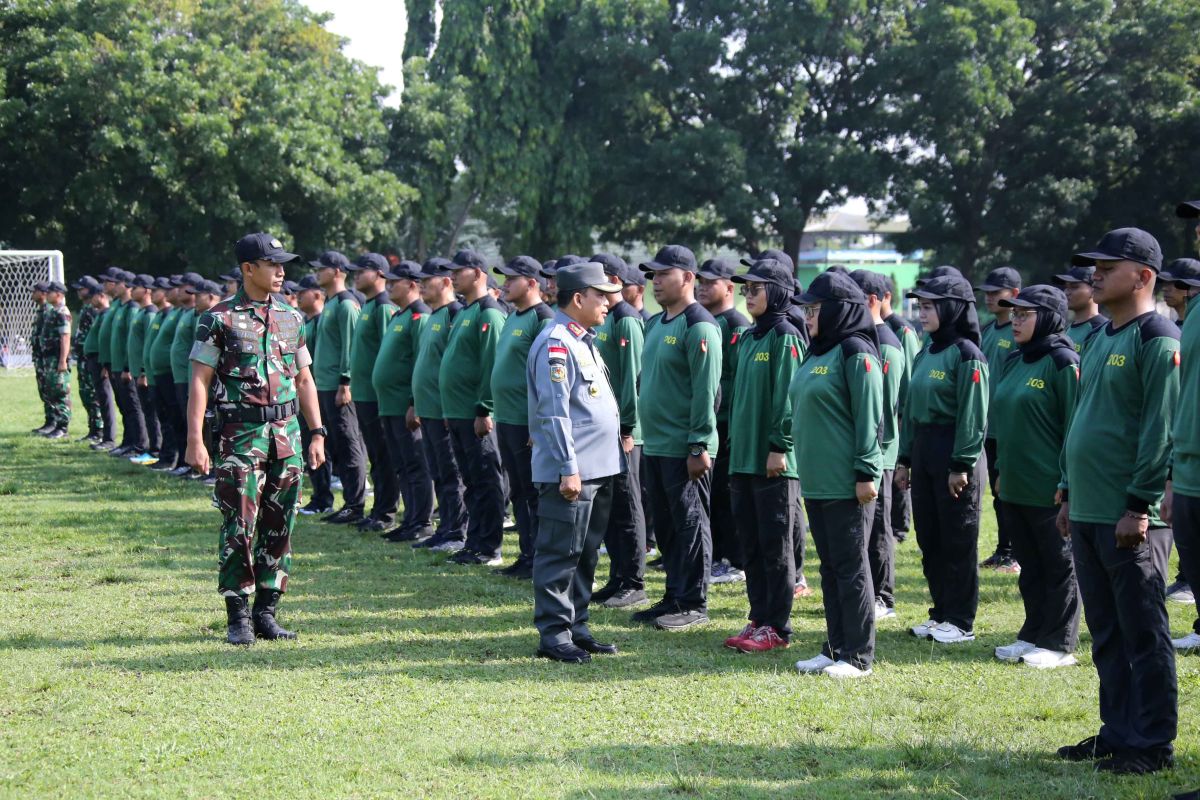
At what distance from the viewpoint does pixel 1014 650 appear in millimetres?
6648

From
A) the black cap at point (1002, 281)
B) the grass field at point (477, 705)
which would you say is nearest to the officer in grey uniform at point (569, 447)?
the grass field at point (477, 705)

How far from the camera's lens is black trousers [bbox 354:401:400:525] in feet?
35.7

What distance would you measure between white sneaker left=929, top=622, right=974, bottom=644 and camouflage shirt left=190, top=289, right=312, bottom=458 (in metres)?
3.94

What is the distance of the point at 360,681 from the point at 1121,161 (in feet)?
105

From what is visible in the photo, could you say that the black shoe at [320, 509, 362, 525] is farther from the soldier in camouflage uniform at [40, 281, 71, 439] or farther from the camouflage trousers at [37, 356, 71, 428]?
the camouflage trousers at [37, 356, 71, 428]

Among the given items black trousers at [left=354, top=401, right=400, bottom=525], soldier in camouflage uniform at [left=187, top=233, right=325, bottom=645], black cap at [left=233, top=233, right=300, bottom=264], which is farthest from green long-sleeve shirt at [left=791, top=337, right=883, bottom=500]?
black trousers at [left=354, top=401, right=400, bottom=525]

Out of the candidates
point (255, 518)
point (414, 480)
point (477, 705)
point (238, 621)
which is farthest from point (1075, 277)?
point (414, 480)

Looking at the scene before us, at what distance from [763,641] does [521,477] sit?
266cm

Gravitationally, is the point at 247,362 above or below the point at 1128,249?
below

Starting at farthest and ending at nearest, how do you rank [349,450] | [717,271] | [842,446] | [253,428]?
[349,450], [717,271], [253,428], [842,446]

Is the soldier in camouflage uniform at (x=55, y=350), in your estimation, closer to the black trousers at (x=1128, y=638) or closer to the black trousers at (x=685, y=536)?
the black trousers at (x=685, y=536)

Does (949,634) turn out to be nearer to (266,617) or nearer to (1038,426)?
(1038,426)

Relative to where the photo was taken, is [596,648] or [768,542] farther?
[768,542]

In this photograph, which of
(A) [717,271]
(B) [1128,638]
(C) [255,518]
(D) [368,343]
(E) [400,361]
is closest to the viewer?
(B) [1128,638]
